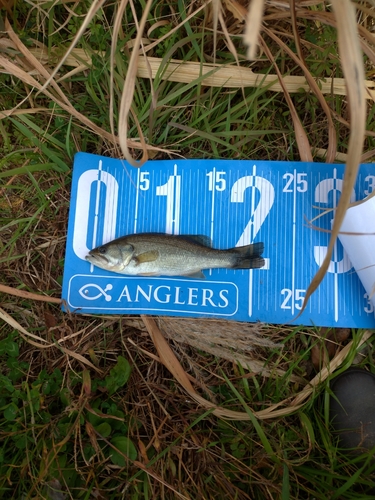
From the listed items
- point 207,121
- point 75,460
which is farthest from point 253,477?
point 207,121

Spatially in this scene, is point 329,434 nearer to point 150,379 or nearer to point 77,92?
point 150,379

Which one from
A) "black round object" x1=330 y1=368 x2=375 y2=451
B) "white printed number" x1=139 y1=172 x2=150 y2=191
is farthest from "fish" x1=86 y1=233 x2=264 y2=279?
"black round object" x1=330 y1=368 x2=375 y2=451

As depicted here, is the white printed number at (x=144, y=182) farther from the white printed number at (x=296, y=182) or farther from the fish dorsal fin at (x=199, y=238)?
the white printed number at (x=296, y=182)

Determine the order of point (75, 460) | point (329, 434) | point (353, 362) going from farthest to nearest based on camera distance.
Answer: point (353, 362) → point (329, 434) → point (75, 460)

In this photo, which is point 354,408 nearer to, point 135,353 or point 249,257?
point 249,257

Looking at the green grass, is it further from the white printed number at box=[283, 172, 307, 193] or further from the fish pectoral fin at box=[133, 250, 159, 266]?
the fish pectoral fin at box=[133, 250, 159, 266]

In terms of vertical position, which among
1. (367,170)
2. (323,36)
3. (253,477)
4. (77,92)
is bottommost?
(253,477)

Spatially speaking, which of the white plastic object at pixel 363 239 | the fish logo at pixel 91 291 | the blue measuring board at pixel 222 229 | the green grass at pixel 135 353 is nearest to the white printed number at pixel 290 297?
the blue measuring board at pixel 222 229
